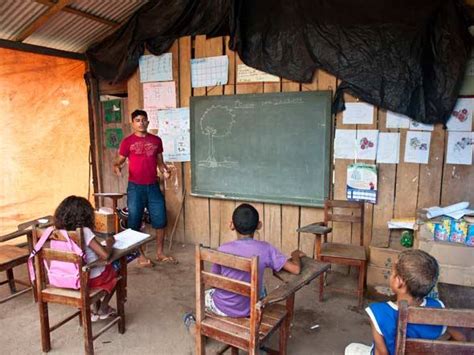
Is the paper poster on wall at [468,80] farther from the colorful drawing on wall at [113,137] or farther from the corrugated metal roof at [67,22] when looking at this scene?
the colorful drawing on wall at [113,137]

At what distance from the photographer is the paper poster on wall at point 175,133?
173 inches

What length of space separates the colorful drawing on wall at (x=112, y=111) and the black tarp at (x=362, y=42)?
5.07ft

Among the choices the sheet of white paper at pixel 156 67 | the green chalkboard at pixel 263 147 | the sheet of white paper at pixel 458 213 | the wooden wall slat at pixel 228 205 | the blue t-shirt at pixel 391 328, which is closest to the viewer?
the blue t-shirt at pixel 391 328

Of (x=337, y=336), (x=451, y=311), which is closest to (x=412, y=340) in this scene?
(x=451, y=311)

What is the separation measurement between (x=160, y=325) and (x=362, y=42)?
2.82 meters

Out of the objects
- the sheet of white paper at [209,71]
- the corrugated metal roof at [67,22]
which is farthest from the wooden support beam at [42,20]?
the sheet of white paper at [209,71]

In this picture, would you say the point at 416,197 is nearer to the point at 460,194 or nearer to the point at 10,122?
the point at 460,194

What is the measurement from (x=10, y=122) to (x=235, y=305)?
3556 millimetres

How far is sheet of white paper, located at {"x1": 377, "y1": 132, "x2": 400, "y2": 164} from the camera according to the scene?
135 inches

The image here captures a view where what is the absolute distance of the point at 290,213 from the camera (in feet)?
13.0

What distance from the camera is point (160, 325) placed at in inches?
110

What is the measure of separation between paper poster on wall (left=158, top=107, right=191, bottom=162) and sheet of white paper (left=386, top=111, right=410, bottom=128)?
84.2 inches

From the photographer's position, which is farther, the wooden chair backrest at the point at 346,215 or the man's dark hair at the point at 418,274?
the wooden chair backrest at the point at 346,215

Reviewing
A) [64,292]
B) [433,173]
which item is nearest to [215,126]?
[433,173]
